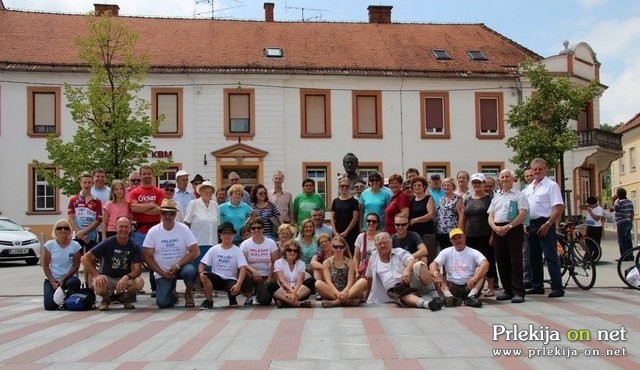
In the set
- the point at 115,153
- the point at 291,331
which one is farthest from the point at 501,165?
the point at 291,331

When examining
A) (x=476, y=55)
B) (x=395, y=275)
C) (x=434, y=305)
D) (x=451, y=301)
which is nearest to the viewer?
(x=434, y=305)

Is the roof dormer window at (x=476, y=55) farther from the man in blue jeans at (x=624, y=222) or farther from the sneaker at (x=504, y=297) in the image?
the sneaker at (x=504, y=297)

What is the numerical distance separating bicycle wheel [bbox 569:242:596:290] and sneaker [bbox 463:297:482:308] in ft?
9.89

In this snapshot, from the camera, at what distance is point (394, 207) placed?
1123cm

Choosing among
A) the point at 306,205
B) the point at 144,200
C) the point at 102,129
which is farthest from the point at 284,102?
the point at 144,200

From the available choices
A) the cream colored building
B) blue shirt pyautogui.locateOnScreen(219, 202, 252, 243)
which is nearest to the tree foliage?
the cream colored building

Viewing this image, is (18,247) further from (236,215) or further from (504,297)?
(504,297)

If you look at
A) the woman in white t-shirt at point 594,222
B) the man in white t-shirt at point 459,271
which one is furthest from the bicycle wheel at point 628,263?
the woman in white t-shirt at point 594,222

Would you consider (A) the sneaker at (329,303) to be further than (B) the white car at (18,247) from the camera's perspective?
No

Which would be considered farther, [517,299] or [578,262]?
[578,262]

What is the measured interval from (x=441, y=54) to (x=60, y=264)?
2660 centimetres

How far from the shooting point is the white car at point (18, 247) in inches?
840

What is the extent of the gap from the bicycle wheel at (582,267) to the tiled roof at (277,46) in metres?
21.0

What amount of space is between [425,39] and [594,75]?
28.3 feet
